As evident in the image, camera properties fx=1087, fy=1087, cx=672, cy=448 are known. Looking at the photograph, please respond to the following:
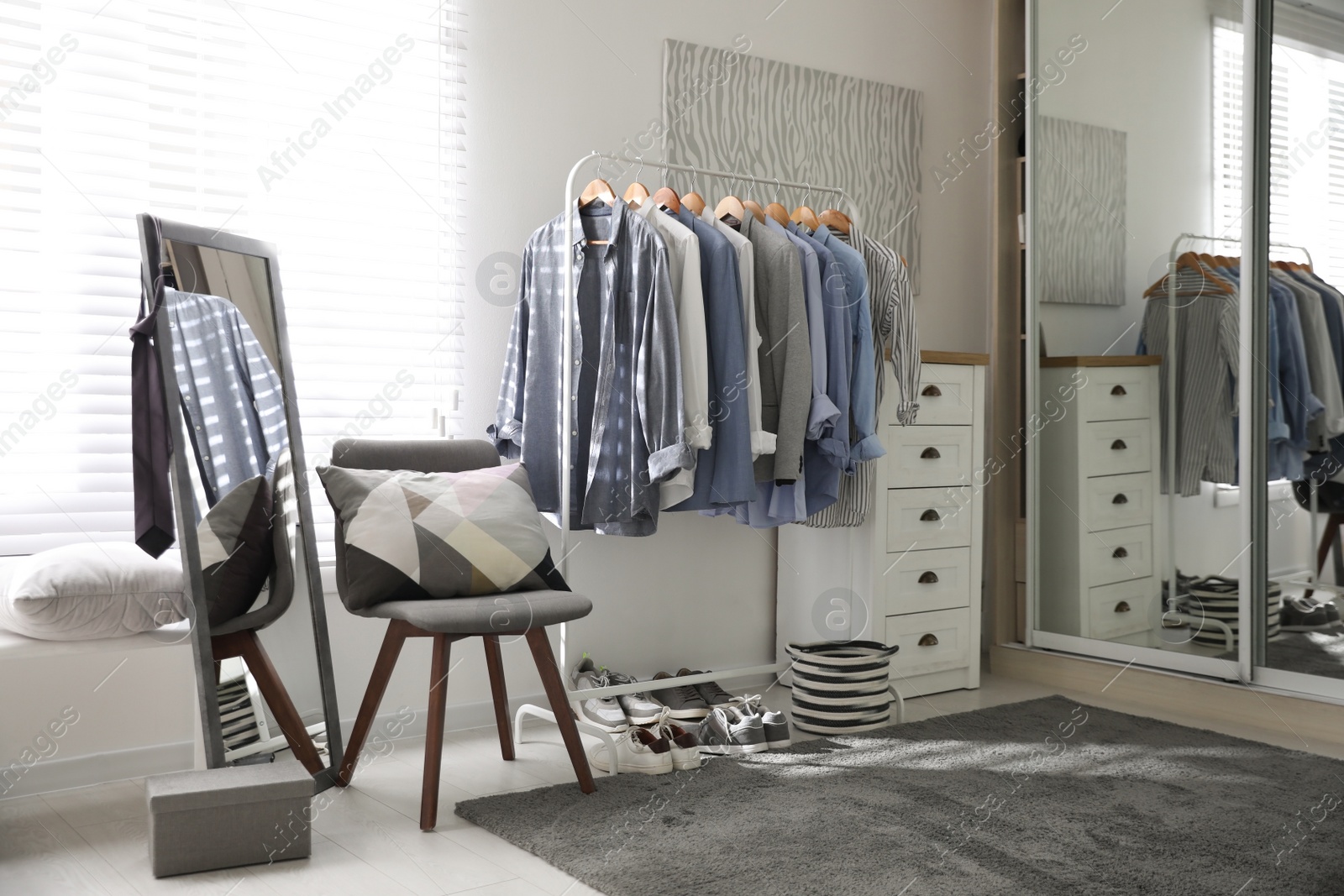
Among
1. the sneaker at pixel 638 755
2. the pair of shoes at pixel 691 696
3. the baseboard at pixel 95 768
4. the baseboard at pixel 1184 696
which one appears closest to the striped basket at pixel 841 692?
the pair of shoes at pixel 691 696

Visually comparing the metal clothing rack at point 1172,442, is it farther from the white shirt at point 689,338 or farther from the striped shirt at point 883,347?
the white shirt at point 689,338

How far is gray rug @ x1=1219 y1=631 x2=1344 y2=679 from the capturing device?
9.45ft

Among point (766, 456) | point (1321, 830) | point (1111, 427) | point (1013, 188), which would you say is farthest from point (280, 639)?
point (1013, 188)

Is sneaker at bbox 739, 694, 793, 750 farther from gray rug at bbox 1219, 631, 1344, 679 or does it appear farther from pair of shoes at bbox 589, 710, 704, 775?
gray rug at bbox 1219, 631, 1344, 679

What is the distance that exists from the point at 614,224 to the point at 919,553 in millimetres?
1361

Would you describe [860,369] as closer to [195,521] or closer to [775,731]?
[775,731]

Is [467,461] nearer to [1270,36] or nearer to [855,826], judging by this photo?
[855,826]

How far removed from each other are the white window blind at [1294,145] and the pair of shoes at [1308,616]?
34.1 inches

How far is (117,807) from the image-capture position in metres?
2.25

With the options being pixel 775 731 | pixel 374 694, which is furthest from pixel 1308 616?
pixel 374 694

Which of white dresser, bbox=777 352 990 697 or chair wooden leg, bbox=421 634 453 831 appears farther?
white dresser, bbox=777 352 990 697

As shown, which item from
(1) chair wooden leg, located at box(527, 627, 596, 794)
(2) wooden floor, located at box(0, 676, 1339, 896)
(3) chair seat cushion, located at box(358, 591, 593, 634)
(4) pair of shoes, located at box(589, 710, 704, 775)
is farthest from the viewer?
(4) pair of shoes, located at box(589, 710, 704, 775)

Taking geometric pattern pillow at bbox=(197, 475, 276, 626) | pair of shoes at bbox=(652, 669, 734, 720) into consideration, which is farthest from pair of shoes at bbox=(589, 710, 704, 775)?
geometric pattern pillow at bbox=(197, 475, 276, 626)

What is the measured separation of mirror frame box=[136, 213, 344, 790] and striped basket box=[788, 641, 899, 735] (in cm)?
119
